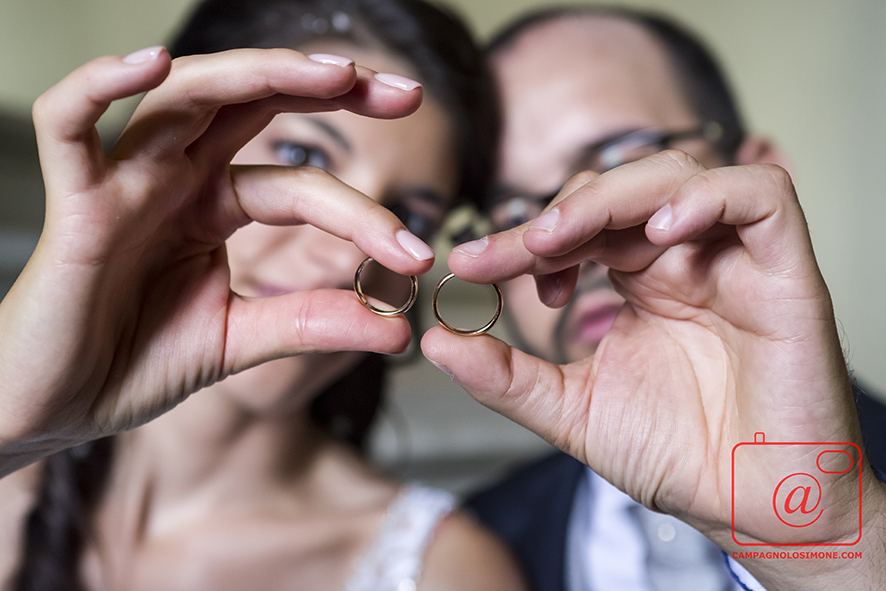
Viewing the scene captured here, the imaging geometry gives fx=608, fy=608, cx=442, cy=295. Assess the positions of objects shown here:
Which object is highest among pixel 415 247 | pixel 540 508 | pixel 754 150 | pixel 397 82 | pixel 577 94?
pixel 397 82

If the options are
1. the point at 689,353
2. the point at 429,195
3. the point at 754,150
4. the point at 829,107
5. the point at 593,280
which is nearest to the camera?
the point at 689,353

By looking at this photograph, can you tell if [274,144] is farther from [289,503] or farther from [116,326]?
[289,503]

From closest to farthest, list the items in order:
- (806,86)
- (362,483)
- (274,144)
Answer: (274,144) → (362,483) → (806,86)

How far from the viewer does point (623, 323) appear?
86 centimetres

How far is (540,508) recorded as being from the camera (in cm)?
179

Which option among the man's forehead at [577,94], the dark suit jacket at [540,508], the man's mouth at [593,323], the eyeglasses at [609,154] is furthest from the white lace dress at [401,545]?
the man's forehead at [577,94]

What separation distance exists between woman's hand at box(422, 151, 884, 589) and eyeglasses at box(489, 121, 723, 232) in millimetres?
784

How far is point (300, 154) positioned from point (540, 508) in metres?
1.20

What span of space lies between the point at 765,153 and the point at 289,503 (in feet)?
5.44

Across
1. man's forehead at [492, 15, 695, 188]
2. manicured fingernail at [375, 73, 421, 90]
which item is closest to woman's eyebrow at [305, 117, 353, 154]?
man's forehead at [492, 15, 695, 188]

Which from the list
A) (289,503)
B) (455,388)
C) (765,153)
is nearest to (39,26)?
(289,503)

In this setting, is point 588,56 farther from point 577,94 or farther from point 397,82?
point 397,82

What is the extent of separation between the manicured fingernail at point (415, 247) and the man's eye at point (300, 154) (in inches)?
30.6

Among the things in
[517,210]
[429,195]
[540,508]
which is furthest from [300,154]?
[540,508]
